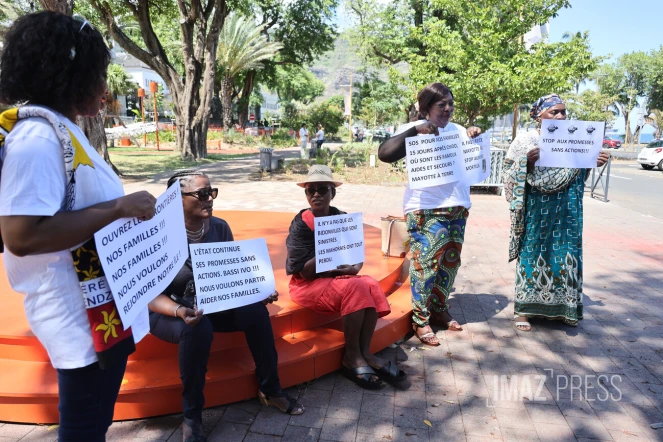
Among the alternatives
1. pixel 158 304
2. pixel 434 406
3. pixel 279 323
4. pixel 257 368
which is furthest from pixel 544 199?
pixel 158 304

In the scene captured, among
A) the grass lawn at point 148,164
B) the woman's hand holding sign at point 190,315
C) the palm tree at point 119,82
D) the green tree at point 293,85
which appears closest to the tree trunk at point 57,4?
the grass lawn at point 148,164

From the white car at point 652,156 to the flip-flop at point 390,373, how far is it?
80.8 feet

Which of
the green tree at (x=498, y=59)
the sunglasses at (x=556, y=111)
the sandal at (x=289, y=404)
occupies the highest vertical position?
the green tree at (x=498, y=59)

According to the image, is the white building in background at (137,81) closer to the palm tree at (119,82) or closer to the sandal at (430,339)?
the palm tree at (119,82)

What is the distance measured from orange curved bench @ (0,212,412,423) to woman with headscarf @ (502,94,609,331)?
3.67ft

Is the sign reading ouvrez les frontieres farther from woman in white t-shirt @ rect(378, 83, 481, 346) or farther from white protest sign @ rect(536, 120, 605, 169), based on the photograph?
white protest sign @ rect(536, 120, 605, 169)

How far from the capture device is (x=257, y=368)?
2.60 m

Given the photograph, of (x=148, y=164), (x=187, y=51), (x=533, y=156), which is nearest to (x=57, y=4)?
(x=533, y=156)

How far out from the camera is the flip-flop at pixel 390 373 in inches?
115

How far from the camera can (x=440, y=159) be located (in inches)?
128

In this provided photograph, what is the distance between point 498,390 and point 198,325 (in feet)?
6.44

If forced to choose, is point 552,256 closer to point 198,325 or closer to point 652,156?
point 198,325

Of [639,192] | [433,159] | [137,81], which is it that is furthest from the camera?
[137,81]

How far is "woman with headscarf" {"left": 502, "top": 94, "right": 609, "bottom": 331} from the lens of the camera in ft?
11.6
